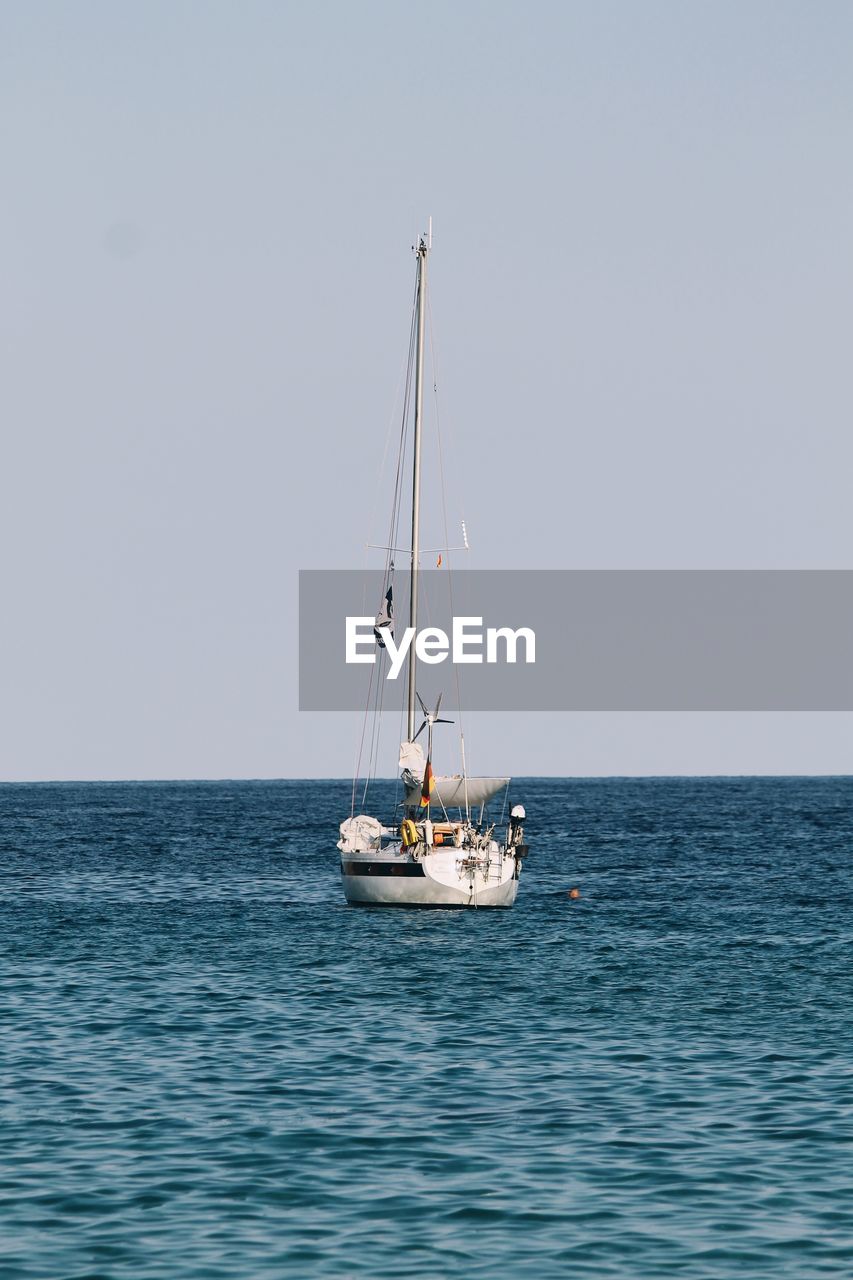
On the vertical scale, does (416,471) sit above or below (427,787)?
above

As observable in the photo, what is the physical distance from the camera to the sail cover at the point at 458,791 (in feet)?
188

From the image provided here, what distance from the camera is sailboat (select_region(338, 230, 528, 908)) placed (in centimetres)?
5591

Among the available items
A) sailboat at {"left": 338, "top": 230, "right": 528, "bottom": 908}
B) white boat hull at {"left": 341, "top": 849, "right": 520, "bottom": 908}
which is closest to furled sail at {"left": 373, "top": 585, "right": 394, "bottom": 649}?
sailboat at {"left": 338, "top": 230, "right": 528, "bottom": 908}

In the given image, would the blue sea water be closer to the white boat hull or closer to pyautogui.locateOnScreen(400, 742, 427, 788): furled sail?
the white boat hull

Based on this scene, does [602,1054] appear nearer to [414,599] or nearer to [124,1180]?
[124,1180]

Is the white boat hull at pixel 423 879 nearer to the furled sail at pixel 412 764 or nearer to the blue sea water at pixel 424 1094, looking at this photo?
the blue sea water at pixel 424 1094

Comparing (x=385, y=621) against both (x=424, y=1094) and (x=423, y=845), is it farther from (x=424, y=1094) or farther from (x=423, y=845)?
(x=424, y=1094)

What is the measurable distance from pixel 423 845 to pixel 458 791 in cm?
312

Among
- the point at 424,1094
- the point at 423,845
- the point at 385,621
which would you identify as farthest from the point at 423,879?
the point at 424,1094

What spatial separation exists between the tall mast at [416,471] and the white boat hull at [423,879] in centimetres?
451

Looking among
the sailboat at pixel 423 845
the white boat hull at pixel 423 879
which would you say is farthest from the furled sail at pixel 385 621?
the white boat hull at pixel 423 879

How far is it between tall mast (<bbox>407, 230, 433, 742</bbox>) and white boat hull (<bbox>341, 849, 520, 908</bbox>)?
14.8 ft

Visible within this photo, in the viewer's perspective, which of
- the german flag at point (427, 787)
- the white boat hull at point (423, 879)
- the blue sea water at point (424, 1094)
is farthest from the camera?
the german flag at point (427, 787)

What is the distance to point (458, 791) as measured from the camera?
58.3 m
